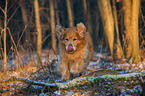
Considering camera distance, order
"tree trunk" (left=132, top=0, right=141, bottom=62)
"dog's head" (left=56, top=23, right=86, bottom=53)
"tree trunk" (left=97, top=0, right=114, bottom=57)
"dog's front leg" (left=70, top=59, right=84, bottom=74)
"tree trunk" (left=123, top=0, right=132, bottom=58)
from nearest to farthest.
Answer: "dog's head" (left=56, top=23, right=86, bottom=53) < "dog's front leg" (left=70, top=59, right=84, bottom=74) < "tree trunk" (left=132, top=0, right=141, bottom=62) < "tree trunk" (left=123, top=0, right=132, bottom=58) < "tree trunk" (left=97, top=0, right=114, bottom=57)

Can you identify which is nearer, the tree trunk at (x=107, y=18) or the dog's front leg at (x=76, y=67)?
the dog's front leg at (x=76, y=67)

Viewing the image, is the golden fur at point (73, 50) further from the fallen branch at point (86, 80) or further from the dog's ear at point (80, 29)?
the fallen branch at point (86, 80)

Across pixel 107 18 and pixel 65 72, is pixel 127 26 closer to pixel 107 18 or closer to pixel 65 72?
pixel 107 18

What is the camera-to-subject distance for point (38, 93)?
404 centimetres

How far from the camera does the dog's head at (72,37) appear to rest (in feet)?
18.2

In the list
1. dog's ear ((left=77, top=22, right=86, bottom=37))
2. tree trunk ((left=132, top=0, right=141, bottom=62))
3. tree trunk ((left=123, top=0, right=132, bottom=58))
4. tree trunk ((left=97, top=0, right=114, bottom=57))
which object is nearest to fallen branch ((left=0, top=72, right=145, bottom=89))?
dog's ear ((left=77, top=22, right=86, bottom=37))

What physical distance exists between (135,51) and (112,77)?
3.62 metres

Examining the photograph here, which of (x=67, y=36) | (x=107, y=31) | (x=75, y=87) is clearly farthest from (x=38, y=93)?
(x=107, y=31)

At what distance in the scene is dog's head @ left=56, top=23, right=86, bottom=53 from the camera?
556 centimetres

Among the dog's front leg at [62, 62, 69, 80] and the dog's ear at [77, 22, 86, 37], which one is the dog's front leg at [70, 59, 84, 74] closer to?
the dog's front leg at [62, 62, 69, 80]

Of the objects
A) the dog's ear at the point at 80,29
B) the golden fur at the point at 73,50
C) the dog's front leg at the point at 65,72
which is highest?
the dog's ear at the point at 80,29

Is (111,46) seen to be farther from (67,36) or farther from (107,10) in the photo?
(67,36)

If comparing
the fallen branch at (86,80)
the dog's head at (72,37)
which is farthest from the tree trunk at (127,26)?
the fallen branch at (86,80)

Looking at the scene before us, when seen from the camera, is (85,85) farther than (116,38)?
No
